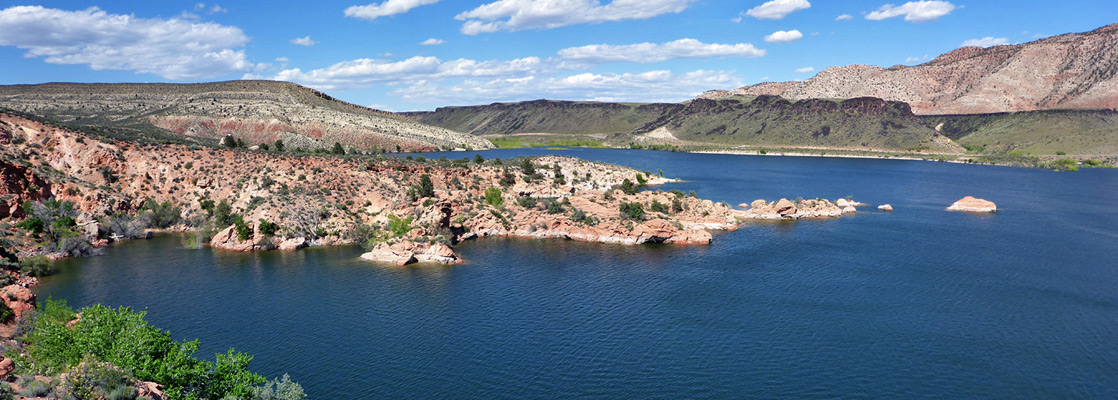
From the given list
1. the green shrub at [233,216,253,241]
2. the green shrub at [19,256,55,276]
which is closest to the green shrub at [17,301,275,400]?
the green shrub at [19,256,55,276]

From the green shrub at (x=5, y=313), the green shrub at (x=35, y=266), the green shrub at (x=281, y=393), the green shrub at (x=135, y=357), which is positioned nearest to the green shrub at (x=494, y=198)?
the green shrub at (x=35, y=266)

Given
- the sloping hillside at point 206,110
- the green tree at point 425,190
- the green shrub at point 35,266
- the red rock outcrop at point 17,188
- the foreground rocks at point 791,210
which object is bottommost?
the foreground rocks at point 791,210

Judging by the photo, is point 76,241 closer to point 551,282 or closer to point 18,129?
point 18,129

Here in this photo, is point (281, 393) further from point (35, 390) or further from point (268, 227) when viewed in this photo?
point (268, 227)

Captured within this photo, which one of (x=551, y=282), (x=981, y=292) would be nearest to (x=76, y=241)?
(x=551, y=282)

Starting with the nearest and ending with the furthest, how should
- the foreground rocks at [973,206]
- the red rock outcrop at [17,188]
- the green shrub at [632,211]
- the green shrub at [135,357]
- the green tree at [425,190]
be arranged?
1. the green shrub at [135,357]
2. the red rock outcrop at [17,188]
3. the green shrub at [632,211]
4. the green tree at [425,190]
5. the foreground rocks at [973,206]

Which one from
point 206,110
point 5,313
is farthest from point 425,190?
point 206,110

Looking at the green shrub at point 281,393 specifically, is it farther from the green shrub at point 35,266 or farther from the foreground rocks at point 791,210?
the foreground rocks at point 791,210
